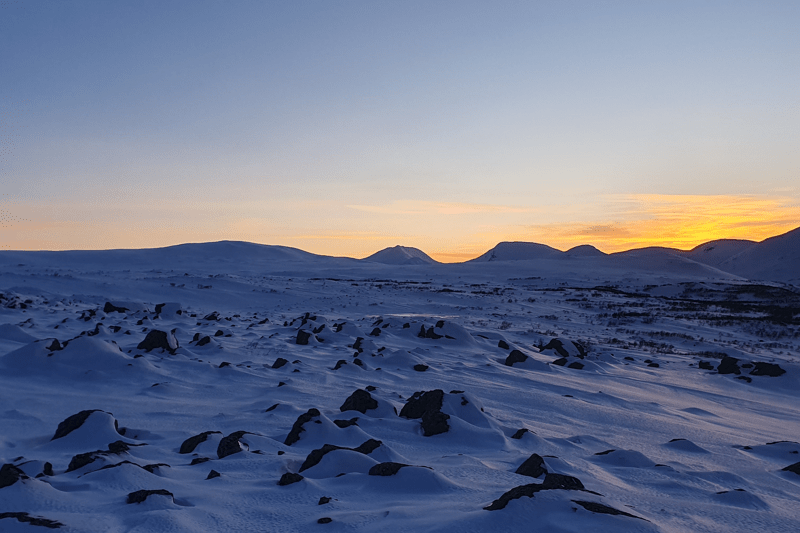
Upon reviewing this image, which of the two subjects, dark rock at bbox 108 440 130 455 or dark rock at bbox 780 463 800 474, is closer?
dark rock at bbox 108 440 130 455

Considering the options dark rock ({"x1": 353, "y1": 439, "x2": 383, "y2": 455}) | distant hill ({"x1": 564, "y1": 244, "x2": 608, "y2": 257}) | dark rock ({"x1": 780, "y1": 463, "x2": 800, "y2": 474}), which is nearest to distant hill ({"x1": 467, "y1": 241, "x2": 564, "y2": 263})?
distant hill ({"x1": 564, "y1": 244, "x2": 608, "y2": 257})

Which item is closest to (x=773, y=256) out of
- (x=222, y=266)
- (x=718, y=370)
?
(x=222, y=266)

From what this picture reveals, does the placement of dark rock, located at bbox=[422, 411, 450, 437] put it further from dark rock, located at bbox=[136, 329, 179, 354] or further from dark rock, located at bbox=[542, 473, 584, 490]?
dark rock, located at bbox=[136, 329, 179, 354]

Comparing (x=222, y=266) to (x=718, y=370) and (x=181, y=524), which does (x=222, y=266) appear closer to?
(x=718, y=370)

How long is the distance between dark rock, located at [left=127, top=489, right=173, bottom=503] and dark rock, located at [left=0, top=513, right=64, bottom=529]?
1.47 ft

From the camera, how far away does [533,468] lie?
13.9ft

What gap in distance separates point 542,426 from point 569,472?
2045mm

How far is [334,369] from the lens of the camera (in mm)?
9125

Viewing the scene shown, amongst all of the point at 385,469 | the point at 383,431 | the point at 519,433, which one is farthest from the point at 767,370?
the point at 385,469

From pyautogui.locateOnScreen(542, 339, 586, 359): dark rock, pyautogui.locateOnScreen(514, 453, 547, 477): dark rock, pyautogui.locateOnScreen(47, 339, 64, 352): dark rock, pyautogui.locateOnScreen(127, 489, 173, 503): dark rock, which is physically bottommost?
pyautogui.locateOnScreen(542, 339, 586, 359): dark rock

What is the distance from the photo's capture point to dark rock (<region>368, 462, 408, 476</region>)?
12.7ft

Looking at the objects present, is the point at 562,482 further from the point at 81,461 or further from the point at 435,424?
the point at 81,461

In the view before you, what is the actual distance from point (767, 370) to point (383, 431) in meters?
9.63

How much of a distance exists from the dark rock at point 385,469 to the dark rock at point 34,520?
6.33ft
